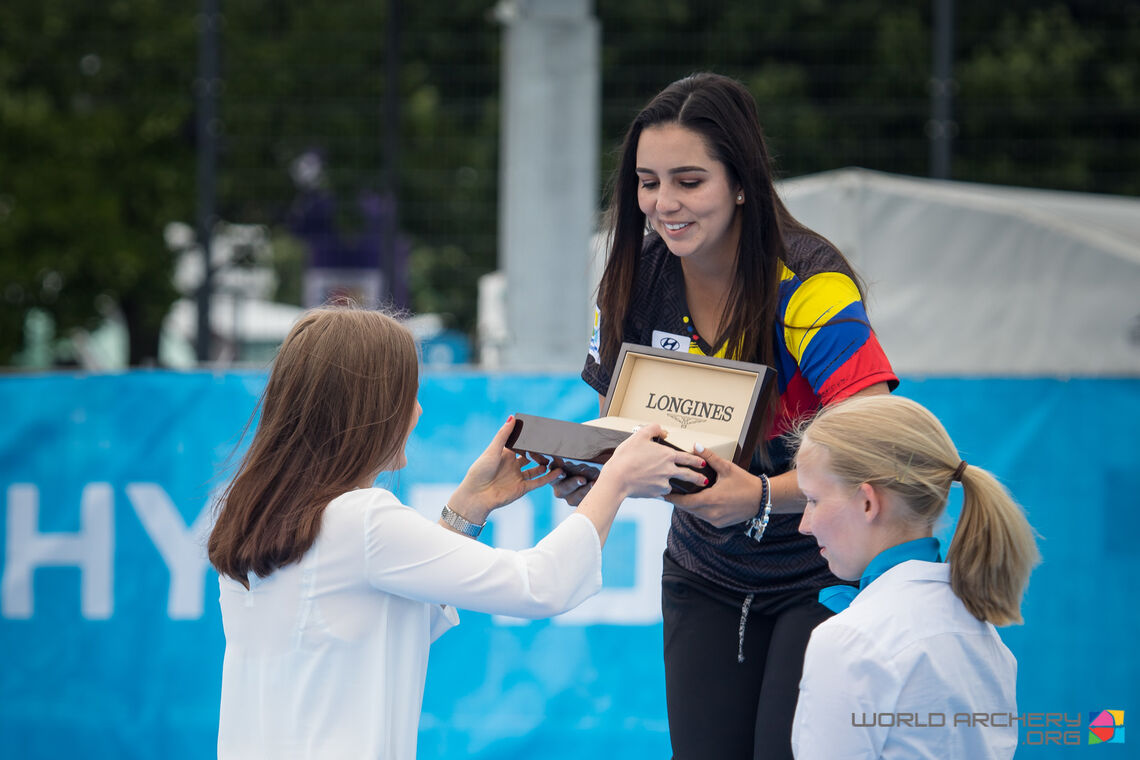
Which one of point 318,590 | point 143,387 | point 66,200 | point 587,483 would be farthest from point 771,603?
point 66,200

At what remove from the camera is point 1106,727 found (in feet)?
13.7

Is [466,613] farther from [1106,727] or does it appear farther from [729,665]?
[1106,727]

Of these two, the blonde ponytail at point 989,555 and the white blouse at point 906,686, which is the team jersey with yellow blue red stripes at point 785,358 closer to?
the blonde ponytail at point 989,555

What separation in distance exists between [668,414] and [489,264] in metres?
8.20

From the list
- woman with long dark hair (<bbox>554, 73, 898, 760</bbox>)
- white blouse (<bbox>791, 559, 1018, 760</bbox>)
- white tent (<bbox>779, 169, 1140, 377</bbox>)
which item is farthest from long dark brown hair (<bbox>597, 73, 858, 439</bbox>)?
white tent (<bbox>779, 169, 1140, 377</bbox>)

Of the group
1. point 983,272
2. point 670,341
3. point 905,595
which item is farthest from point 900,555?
point 983,272

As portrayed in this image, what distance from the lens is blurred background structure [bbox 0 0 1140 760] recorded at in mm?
4395

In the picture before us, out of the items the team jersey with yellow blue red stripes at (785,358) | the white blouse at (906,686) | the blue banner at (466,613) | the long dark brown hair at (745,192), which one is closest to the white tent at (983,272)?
the blue banner at (466,613)

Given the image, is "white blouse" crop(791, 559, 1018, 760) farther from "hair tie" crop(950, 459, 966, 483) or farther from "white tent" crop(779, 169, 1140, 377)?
"white tent" crop(779, 169, 1140, 377)

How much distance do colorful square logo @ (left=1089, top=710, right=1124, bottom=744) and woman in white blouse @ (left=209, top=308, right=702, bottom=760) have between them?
2.70m

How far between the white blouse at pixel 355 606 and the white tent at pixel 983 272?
5230 mm

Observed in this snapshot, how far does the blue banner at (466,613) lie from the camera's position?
430 cm

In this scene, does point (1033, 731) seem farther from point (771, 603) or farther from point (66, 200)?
point (66, 200)

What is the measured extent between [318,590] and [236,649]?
0.22 m
